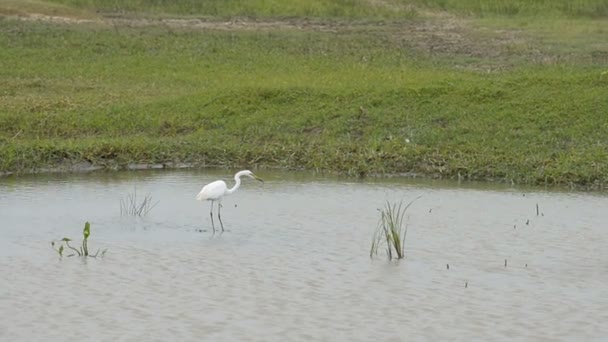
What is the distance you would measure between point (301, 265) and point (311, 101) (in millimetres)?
6489

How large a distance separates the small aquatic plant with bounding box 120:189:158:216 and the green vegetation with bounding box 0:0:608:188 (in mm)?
1911

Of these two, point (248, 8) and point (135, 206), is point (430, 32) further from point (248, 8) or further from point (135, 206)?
point (135, 206)

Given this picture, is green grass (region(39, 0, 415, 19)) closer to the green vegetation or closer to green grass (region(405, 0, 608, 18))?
green grass (region(405, 0, 608, 18))

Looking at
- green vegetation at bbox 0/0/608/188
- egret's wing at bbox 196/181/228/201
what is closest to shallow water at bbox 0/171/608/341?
egret's wing at bbox 196/181/228/201

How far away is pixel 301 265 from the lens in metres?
10.3

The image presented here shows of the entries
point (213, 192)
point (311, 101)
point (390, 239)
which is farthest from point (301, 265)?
point (311, 101)

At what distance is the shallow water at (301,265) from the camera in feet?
28.5

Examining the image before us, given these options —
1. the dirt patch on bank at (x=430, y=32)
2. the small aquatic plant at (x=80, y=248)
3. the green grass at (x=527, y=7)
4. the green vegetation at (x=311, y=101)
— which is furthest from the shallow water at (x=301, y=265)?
the green grass at (x=527, y=7)

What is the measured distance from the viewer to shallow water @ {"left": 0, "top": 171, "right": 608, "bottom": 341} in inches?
341

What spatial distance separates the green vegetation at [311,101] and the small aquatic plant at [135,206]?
6.27 feet

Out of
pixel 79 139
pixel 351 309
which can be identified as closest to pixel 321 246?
pixel 351 309

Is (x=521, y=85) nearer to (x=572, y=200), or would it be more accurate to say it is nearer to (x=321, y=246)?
(x=572, y=200)

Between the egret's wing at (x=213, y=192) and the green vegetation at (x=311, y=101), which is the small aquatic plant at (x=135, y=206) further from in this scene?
the green vegetation at (x=311, y=101)

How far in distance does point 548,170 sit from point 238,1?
18884 millimetres
